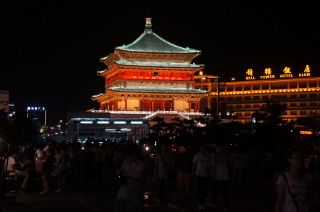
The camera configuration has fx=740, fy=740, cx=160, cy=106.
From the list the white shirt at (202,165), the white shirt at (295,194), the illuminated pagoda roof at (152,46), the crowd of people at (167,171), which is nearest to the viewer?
the white shirt at (295,194)

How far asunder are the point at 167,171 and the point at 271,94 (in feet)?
314

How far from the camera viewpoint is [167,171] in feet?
53.3

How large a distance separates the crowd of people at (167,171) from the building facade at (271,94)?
7300 cm

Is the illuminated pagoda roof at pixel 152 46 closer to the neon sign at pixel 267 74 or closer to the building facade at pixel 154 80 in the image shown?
the building facade at pixel 154 80

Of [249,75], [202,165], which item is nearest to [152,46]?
[249,75]

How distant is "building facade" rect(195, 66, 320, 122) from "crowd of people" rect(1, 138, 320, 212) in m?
73.0

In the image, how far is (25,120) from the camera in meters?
64.6

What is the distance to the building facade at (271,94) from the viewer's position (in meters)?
108

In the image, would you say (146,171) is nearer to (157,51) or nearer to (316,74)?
(157,51)

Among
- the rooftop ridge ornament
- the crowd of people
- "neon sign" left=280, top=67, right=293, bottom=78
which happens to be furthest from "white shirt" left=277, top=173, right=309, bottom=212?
"neon sign" left=280, top=67, right=293, bottom=78

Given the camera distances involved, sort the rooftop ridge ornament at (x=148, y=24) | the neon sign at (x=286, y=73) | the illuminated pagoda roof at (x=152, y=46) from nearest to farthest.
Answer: the illuminated pagoda roof at (x=152, y=46) → the rooftop ridge ornament at (x=148, y=24) → the neon sign at (x=286, y=73)

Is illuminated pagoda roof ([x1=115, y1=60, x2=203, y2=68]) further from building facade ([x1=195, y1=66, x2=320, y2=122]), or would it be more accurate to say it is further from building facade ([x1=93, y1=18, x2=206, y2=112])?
building facade ([x1=195, y1=66, x2=320, y2=122])

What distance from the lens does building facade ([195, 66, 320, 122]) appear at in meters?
108

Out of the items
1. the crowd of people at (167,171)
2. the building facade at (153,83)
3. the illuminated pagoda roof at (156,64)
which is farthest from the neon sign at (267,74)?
the crowd of people at (167,171)
